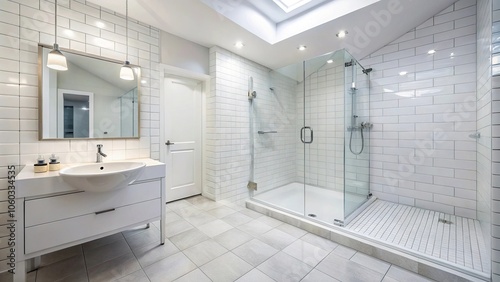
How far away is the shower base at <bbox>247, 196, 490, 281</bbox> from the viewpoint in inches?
57.9

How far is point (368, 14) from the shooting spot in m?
2.02

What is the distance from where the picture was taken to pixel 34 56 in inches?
63.9

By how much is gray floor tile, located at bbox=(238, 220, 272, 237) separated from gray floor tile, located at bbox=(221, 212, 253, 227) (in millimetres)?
68

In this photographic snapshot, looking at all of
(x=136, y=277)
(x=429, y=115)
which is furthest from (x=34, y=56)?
(x=429, y=115)

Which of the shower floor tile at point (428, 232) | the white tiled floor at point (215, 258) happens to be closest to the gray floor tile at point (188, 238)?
the white tiled floor at point (215, 258)

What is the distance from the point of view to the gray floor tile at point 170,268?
1458 mm

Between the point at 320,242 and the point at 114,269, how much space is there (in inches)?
71.7

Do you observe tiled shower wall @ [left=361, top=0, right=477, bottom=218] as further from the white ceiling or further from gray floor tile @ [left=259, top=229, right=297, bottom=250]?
gray floor tile @ [left=259, top=229, right=297, bottom=250]

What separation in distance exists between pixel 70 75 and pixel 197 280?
2.12 metres

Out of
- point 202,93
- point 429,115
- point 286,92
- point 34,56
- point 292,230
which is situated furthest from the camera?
point 286,92

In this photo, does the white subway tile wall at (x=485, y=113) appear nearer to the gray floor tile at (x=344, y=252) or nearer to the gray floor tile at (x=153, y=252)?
the gray floor tile at (x=344, y=252)

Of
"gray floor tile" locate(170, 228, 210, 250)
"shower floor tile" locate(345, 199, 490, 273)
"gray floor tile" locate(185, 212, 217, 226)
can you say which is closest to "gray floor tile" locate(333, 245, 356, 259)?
"shower floor tile" locate(345, 199, 490, 273)

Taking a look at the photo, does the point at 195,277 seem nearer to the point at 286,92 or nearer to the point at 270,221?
the point at 270,221

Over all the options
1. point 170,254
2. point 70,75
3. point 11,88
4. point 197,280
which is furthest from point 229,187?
point 11,88
